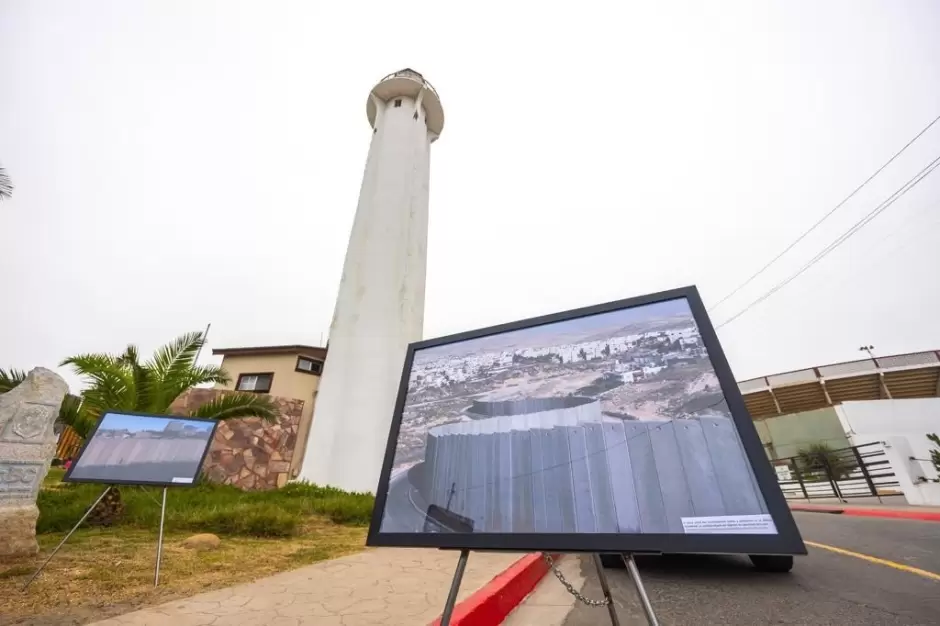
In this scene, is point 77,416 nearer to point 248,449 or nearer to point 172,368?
point 172,368

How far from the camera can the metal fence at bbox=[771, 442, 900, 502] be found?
10.5 meters

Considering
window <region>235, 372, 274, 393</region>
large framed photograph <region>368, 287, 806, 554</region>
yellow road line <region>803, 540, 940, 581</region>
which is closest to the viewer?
large framed photograph <region>368, 287, 806, 554</region>

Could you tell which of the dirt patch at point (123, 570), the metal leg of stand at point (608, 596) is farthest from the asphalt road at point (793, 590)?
the dirt patch at point (123, 570)

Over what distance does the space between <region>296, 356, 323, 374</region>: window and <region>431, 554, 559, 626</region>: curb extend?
1382 cm

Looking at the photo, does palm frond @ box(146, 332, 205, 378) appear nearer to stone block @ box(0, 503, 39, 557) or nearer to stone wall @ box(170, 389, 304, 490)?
stone block @ box(0, 503, 39, 557)

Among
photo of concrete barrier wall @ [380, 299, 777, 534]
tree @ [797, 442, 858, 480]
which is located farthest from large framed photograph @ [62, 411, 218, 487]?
tree @ [797, 442, 858, 480]

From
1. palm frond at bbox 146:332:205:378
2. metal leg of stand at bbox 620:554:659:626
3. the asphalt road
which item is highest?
palm frond at bbox 146:332:205:378

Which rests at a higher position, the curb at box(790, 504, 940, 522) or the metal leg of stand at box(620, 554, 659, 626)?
the metal leg of stand at box(620, 554, 659, 626)

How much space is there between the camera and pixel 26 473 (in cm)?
392

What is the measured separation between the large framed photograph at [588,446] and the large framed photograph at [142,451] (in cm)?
308

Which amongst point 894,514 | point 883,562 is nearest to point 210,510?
point 883,562

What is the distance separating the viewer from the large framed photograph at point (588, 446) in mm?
1298

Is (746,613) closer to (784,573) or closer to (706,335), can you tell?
(784,573)

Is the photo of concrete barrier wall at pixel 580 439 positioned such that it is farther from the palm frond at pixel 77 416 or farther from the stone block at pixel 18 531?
the palm frond at pixel 77 416
